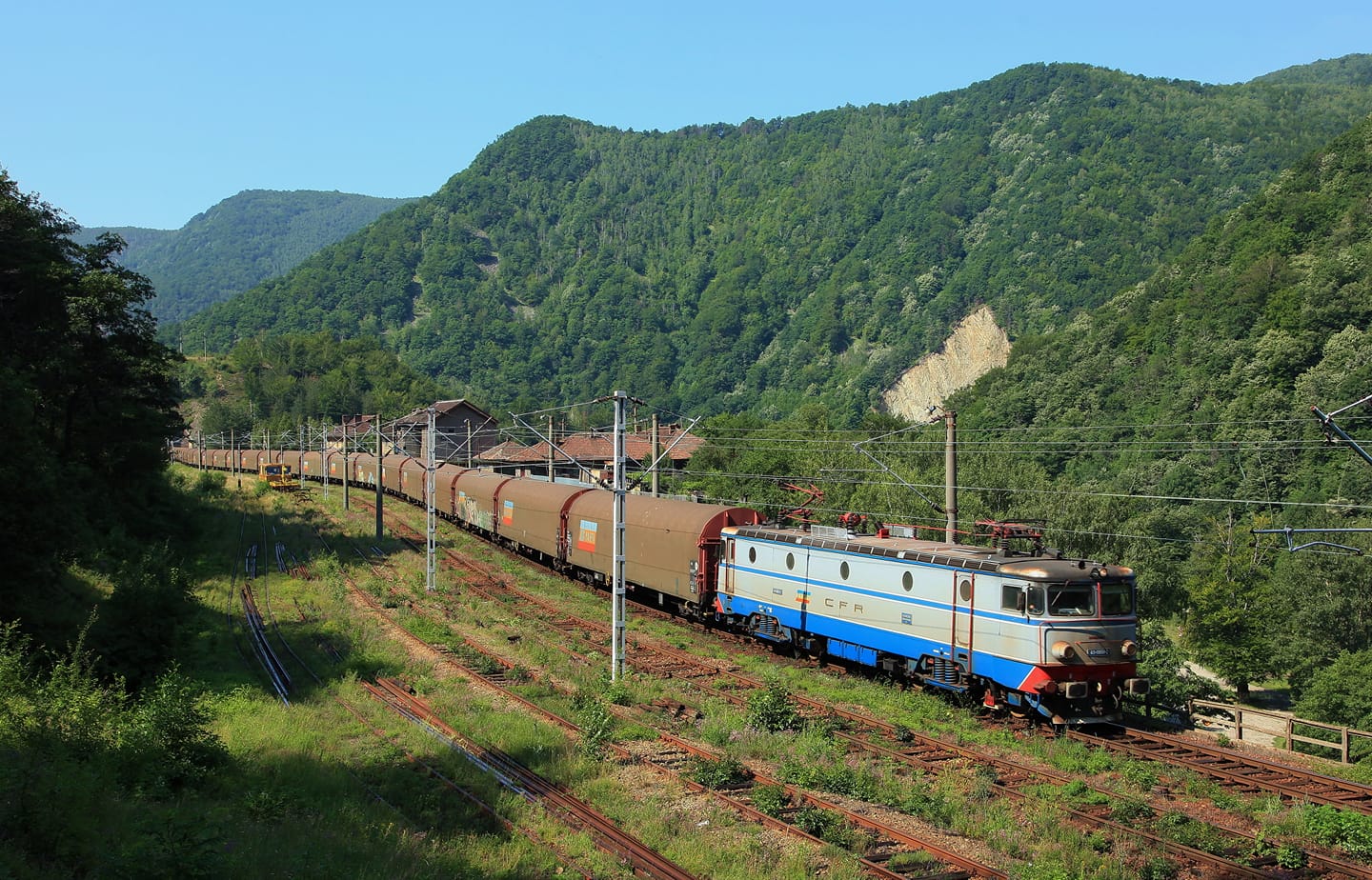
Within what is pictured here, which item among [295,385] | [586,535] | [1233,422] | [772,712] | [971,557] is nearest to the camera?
[772,712]

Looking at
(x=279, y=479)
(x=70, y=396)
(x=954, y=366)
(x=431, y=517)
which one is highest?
(x=954, y=366)

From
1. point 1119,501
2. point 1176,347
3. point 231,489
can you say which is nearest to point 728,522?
point 1119,501

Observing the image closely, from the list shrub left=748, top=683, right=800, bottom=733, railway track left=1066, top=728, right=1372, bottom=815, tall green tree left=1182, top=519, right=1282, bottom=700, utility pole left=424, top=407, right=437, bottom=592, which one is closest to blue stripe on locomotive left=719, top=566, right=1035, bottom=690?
railway track left=1066, top=728, right=1372, bottom=815

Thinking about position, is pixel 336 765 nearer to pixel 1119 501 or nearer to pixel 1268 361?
pixel 1119 501

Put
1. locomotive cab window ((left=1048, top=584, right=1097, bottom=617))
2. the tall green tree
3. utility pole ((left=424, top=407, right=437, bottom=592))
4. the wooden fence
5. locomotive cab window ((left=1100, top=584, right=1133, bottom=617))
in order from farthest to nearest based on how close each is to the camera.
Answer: the tall green tree → utility pole ((left=424, top=407, right=437, bottom=592)) → locomotive cab window ((left=1100, top=584, right=1133, bottom=617)) → locomotive cab window ((left=1048, top=584, right=1097, bottom=617)) → the wooden fence

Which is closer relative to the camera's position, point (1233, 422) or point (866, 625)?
point (866, 625)

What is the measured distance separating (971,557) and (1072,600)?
2.37 m

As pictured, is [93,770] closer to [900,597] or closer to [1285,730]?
[900,597]

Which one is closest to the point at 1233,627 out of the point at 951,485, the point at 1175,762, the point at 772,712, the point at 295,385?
the point at 951,485

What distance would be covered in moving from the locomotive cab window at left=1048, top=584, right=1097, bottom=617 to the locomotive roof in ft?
0.67

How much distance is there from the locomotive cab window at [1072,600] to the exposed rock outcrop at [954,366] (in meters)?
166

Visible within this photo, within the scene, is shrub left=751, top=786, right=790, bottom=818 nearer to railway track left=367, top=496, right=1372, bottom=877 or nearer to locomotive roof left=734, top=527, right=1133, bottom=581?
railway track left=367, top=496, right=1372, bottom=877

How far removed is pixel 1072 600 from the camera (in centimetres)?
2000

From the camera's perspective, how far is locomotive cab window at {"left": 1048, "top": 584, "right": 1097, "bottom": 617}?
19.8 meters
